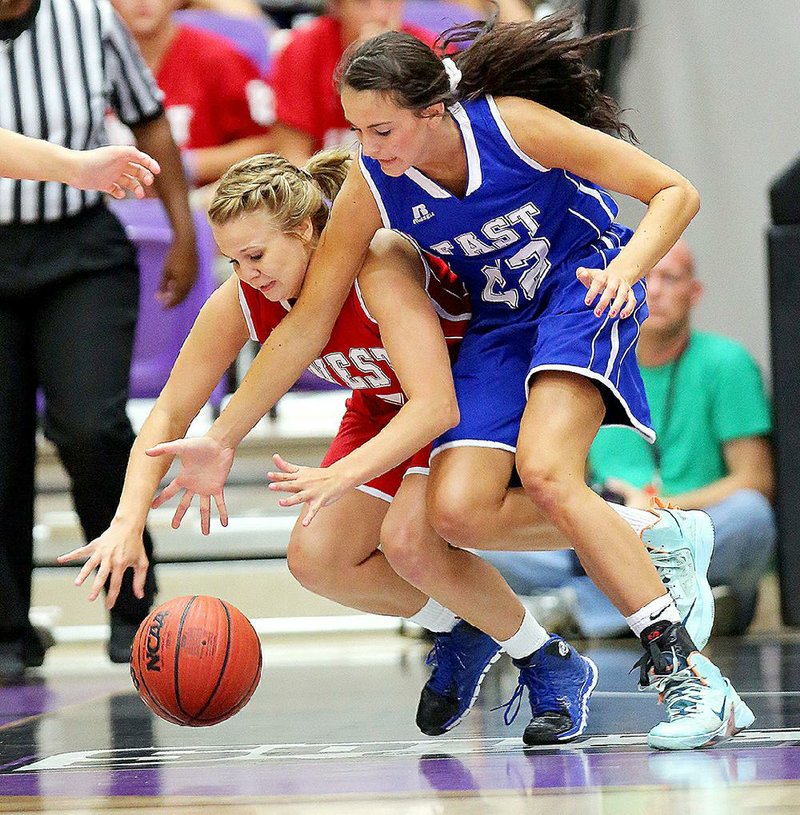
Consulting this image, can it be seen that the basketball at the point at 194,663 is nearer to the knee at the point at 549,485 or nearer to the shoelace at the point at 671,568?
the knee at the point at 549,485

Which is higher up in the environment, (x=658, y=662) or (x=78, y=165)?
(x=78, y=165)

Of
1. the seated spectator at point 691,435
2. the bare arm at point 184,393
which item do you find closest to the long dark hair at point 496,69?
the bare arm at point 184,393

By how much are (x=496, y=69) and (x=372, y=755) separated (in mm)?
1334

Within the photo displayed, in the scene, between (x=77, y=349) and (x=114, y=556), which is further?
(x=77, y=349)

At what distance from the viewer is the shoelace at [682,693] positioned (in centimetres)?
264

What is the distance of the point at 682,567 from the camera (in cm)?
306

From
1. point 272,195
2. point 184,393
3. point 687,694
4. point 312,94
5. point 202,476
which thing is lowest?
point 687,694

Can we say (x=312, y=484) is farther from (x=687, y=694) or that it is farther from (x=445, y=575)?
(x=687, y=694)

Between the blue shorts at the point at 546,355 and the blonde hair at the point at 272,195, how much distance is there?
1.39 ft

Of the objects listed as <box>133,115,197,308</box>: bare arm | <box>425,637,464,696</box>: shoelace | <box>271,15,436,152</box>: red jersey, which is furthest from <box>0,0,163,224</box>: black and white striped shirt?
<box>425,637,464,696</box>: shoelace

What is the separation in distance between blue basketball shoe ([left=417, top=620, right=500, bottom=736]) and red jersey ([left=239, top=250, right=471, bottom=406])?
523 millimetres

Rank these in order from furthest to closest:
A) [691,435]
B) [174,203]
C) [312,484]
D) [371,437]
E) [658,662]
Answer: [691,435], [174,203], [371,437], [658,662], [312,484]

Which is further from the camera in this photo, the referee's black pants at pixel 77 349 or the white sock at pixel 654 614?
the referee's black pants at pixel 77 349

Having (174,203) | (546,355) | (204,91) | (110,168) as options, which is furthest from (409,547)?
(204,91)
